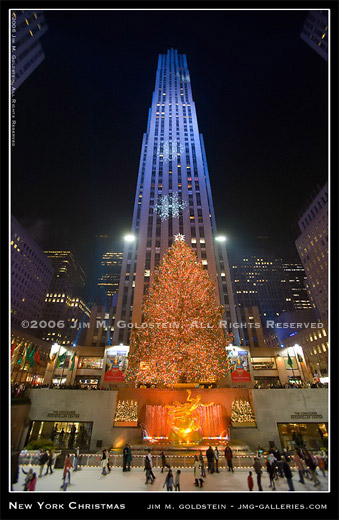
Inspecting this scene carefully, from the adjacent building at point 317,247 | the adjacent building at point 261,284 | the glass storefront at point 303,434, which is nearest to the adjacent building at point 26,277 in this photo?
the glass storefront at point 303,434

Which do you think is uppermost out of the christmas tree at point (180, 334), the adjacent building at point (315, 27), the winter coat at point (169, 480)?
the adjacent building at point (315, 27)

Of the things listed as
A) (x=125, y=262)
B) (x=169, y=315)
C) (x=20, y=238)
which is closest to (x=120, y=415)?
(x=169, y=315)

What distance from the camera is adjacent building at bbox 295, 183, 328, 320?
214ft

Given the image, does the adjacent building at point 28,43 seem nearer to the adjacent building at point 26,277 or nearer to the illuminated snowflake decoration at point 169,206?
the illuminated snowflake decoration at point 169,206

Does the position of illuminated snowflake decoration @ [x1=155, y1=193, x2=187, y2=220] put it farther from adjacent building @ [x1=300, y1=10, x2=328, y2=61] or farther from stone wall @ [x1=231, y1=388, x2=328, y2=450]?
stone wall @ [x1=231, y1=388, x2=328, y2=450]

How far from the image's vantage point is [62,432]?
1853cm

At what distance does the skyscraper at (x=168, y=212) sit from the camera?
46.8 m

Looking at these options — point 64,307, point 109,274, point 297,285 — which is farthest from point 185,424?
point 109,274

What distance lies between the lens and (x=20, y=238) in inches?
3150

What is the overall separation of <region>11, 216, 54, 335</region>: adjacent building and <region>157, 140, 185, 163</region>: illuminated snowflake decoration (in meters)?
50.9

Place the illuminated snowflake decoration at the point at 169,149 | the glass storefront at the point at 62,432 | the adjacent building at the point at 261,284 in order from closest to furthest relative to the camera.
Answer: the glass storefront at the point at 62,432 → the illuminated snowflake decoration at the point at 169,149 → the adjacent building at the point at 261,284

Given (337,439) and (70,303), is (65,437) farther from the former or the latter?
(70,303)

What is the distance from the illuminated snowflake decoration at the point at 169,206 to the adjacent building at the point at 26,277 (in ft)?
165

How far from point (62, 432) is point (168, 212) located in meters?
41.3
